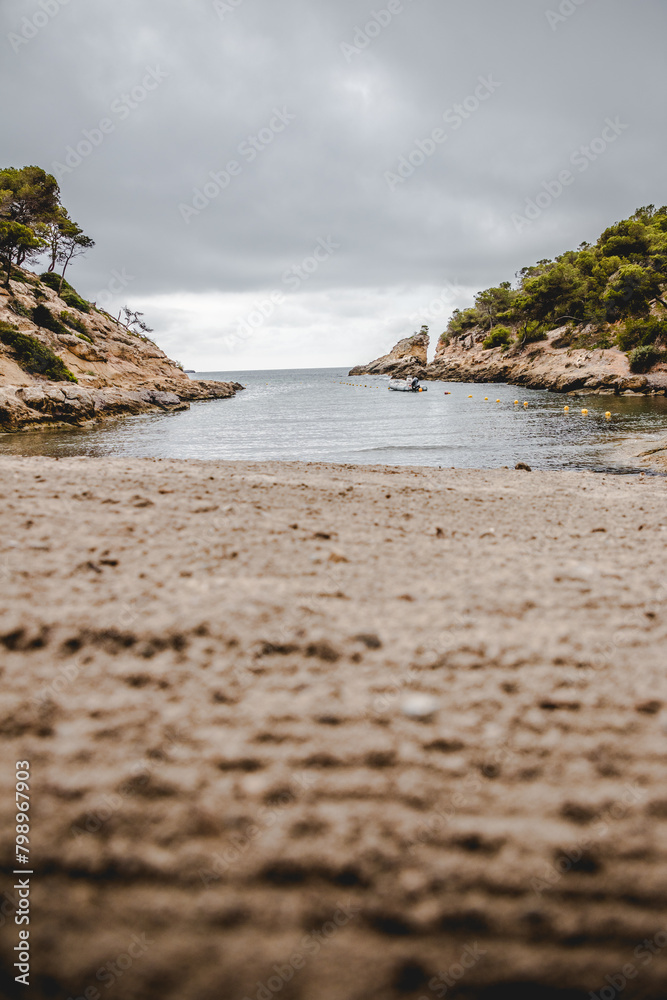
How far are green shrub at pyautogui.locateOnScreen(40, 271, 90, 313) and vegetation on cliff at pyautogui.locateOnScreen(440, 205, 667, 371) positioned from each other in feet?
164

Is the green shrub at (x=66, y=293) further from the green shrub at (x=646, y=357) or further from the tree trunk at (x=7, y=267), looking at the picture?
the green shrub at (x=646, y=357)

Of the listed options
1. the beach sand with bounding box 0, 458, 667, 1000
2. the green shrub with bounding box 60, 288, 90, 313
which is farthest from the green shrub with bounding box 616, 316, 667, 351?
the green shrub with bounding box 60, 288, 90, 313

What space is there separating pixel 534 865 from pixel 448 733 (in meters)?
0.53

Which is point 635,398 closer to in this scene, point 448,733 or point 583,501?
point 583,501

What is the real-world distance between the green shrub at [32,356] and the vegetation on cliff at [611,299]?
41376 mm

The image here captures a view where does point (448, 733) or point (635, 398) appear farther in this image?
point (635, 398)

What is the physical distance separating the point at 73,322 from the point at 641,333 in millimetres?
47798

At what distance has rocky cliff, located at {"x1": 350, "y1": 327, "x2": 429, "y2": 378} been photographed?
9398 cm

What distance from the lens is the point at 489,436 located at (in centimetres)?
2022

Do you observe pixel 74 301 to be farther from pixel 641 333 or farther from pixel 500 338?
pixel 500 338

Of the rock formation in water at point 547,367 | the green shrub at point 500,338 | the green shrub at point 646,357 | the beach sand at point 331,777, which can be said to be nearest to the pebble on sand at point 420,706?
the beach sand at point 331,777

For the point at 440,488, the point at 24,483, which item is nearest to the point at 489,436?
the point at 440,488

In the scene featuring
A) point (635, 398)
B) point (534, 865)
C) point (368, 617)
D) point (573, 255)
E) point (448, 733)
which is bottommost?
point (534, 865)

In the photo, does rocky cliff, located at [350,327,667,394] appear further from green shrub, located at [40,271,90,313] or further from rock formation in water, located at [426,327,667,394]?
green shrub, located at [40,271,90,313]
